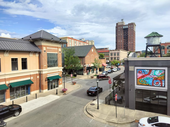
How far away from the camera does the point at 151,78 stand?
13555mm

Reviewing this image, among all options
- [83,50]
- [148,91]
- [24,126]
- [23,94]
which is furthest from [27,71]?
[83,50]

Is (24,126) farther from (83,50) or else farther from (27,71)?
(83,50)

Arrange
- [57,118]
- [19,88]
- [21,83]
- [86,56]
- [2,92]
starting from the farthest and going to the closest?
[86,56] → [19,88] → [21,83] → [2,92] → [57,118]

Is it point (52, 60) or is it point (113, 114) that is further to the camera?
point (52, 60)

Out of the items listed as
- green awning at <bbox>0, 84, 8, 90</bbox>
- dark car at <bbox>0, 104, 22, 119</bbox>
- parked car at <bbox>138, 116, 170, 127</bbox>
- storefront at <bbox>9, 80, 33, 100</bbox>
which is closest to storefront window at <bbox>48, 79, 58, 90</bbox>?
storefront at <bbox>9, 80, 33, 100</bbox>

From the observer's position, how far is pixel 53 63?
24.5 m

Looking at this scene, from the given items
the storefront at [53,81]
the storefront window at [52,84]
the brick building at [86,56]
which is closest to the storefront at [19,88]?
the storefront at [53,81]

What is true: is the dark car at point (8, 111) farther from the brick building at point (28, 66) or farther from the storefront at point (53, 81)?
the storefront at point (53, 81)

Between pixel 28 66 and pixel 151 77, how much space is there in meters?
18.5

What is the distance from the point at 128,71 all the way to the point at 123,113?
4.84m

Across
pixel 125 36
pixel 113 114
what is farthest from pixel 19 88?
pixel 125 36

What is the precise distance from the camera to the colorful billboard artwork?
516 inches

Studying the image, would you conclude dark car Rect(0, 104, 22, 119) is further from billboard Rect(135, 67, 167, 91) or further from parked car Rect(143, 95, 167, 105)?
parked car Rect(143, 95, 167, 105)

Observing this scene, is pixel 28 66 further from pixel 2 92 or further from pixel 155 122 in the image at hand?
pixel 155 122
